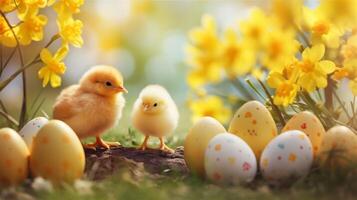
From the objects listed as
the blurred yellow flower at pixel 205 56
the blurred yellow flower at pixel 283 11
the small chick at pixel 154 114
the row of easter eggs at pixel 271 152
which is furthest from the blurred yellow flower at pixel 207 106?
the blurred yellow flower at pixel 283 11

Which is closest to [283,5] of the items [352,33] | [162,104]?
[352,33]

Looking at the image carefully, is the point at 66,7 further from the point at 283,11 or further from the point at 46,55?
the point at 283,11

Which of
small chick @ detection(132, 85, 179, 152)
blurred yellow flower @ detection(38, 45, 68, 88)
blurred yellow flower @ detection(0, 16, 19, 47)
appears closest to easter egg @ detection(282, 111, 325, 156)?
small chick @ detection(132, 85, 179, 152)

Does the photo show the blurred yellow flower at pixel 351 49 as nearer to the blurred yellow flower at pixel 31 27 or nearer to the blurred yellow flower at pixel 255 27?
the blurred yellow flower at pixel 255 27

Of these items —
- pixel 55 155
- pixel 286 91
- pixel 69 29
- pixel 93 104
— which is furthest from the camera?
pixel 93 104

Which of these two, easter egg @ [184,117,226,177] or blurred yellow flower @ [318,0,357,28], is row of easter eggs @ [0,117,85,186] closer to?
easter egg @ [184,117,226,177]

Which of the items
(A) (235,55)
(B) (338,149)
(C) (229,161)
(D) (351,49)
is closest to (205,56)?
(A) (235,55)
